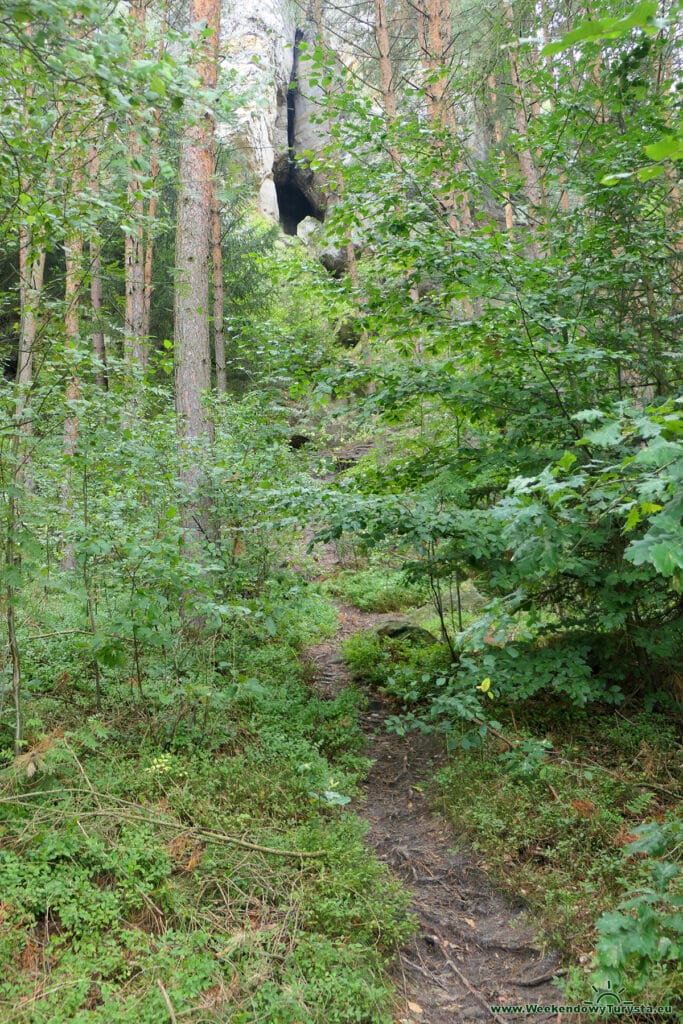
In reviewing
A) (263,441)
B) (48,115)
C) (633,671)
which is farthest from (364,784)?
(48,115)

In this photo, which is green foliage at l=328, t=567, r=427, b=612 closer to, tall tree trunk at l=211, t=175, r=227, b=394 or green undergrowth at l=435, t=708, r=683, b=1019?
green undergrowth at l=435, t=708, r=683, b=1019

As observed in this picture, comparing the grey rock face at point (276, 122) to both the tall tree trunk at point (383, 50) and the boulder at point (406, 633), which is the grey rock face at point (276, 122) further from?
the boulder at point (406, 633)

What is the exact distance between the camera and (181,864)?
371 cm

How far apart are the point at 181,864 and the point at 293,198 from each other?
3085cm

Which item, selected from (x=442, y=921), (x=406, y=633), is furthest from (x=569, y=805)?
(x=406, y=633)

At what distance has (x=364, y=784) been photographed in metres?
5.30

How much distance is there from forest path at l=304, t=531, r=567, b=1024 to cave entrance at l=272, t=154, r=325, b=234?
89.1ft

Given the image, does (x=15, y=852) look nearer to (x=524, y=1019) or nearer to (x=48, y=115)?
(x=524, y=1019)

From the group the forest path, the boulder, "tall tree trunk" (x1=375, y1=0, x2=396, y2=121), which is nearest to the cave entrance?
"tall tree trunk" (x1=375, y1=0, x2=396, y2=121)

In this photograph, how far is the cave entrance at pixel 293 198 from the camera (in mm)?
27781

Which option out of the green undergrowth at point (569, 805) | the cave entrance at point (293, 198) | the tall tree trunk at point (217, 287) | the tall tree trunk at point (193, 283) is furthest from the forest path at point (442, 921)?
the cave entrance at point (293, 198)

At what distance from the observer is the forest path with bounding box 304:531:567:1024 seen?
3314mm

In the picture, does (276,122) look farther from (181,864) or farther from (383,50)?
(181,864)

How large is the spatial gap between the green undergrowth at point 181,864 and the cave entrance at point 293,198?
26924mm
